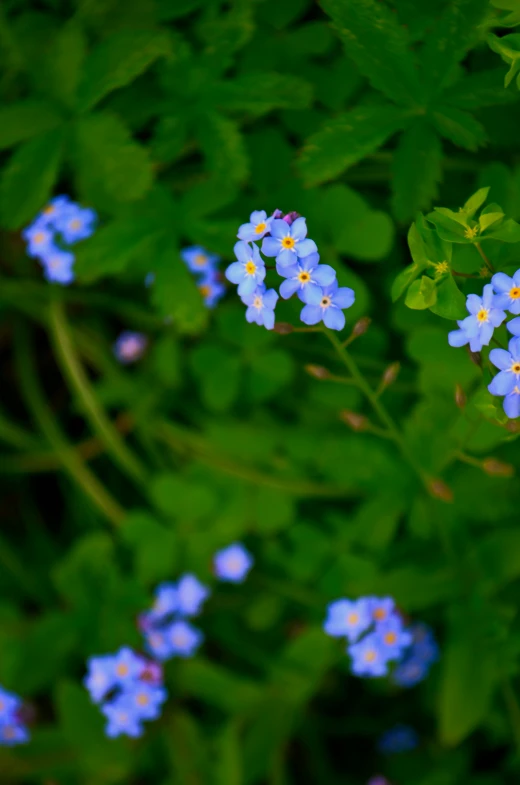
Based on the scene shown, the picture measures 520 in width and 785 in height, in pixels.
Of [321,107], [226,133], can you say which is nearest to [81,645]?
[226,133]

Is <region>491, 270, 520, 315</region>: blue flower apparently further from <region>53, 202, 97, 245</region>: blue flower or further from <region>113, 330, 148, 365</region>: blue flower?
<region>113, 330, 148, 365</region>: blue flower

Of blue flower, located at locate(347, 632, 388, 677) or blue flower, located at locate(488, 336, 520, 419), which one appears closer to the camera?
blue flower, located at locate(488, 336, 520, 419)

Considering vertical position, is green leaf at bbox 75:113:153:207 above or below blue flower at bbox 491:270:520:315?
above

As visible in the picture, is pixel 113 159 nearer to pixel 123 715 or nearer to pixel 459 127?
pixel 459 127

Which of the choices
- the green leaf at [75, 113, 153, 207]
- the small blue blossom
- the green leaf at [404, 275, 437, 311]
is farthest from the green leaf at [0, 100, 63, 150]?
the small blue blossom

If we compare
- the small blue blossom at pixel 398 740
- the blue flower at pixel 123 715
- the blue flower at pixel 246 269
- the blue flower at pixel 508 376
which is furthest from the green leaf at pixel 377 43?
the small blue blossom at pixel 398 740

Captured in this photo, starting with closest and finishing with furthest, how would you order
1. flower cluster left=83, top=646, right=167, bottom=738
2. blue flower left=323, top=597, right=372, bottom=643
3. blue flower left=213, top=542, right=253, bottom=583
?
blue flower left=323, top=597, right=372, bottom=643
flower cluster left=83, top=646, right=167, bottom=738
blue flower left=213, top=542, right=253, bottom=583

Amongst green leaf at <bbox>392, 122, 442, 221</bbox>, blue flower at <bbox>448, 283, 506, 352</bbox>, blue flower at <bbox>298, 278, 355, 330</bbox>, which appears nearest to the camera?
blue flower at <bbox>448, 283, 506, 352</bbox>
